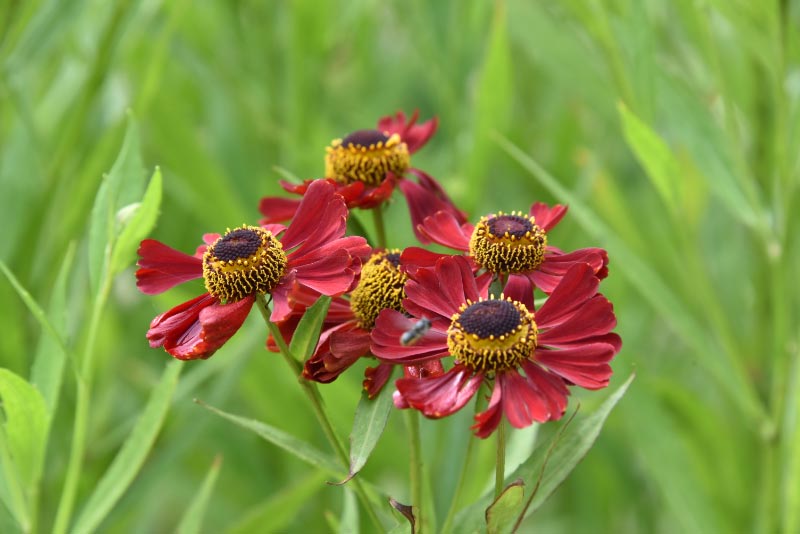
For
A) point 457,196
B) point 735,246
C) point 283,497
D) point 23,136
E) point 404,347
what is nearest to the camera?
point 404,347

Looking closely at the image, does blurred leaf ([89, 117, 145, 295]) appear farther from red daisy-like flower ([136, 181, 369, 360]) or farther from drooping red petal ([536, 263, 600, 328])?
drooping red petal ([536, 263, 600, 328])

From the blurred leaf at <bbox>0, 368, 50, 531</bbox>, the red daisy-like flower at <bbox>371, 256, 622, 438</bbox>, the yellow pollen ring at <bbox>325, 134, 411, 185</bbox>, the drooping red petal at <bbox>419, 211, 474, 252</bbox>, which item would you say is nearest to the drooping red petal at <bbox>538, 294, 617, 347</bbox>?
the red daisy-like flower at <bbox>371, 256, 622, 438</bbox>

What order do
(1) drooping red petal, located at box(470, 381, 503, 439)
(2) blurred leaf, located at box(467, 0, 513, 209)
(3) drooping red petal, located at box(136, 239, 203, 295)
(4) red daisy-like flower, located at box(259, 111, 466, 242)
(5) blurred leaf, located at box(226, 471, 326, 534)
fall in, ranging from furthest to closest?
1. (2) blurred leaf, located at box(467, 0, 513, 209)
2. (5) blurred leaf, located at box(226, 471, 326, 534)
3. (4) red daisy-like flower, located at box(259, 111, 466, 242)
4. (3) drooping red petal, located at box(136, 239, 203, 295)
5. (1) drooping red petal, located at box(470, 381, 503, 439)

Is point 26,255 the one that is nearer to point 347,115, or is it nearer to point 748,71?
point 347,115

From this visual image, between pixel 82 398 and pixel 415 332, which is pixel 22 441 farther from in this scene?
pixel 415 332

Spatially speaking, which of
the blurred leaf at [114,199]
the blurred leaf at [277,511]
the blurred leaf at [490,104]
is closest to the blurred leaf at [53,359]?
the blurred leaf at [114,199]

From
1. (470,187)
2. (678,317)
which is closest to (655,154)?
(678,317)

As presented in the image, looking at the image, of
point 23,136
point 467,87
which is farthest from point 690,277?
point 23,136
